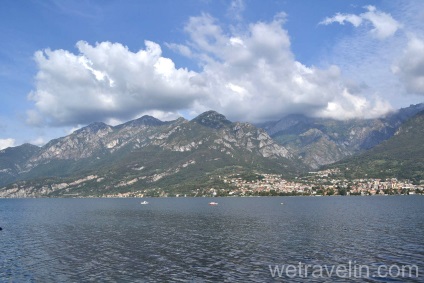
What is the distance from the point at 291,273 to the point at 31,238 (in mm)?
68022

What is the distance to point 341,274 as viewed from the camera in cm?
4472

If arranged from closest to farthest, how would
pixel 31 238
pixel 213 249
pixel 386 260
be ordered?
1. pixel 386 260
2. pixel 213 249
3. pixel 31 238

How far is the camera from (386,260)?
52000 mm

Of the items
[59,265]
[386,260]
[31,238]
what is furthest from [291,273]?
[31,238]

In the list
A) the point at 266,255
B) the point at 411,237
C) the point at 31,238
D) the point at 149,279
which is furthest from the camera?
the point at 31,238

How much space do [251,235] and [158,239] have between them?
21610mm

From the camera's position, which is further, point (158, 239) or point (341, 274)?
point (158, 239)

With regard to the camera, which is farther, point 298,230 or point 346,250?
point 298,230

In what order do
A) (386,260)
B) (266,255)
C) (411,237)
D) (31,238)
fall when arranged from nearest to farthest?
(386,260)
(266,255)
(411,237)
(31,238)

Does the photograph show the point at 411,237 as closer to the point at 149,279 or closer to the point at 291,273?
the point at 291,273

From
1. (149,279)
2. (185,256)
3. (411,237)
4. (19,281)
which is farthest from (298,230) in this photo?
(19,281)

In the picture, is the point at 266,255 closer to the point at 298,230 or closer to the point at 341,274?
the point at 341,274

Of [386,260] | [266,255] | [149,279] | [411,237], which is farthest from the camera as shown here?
[411,237]

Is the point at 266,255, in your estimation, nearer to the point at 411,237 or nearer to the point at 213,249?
the point at 213,249
